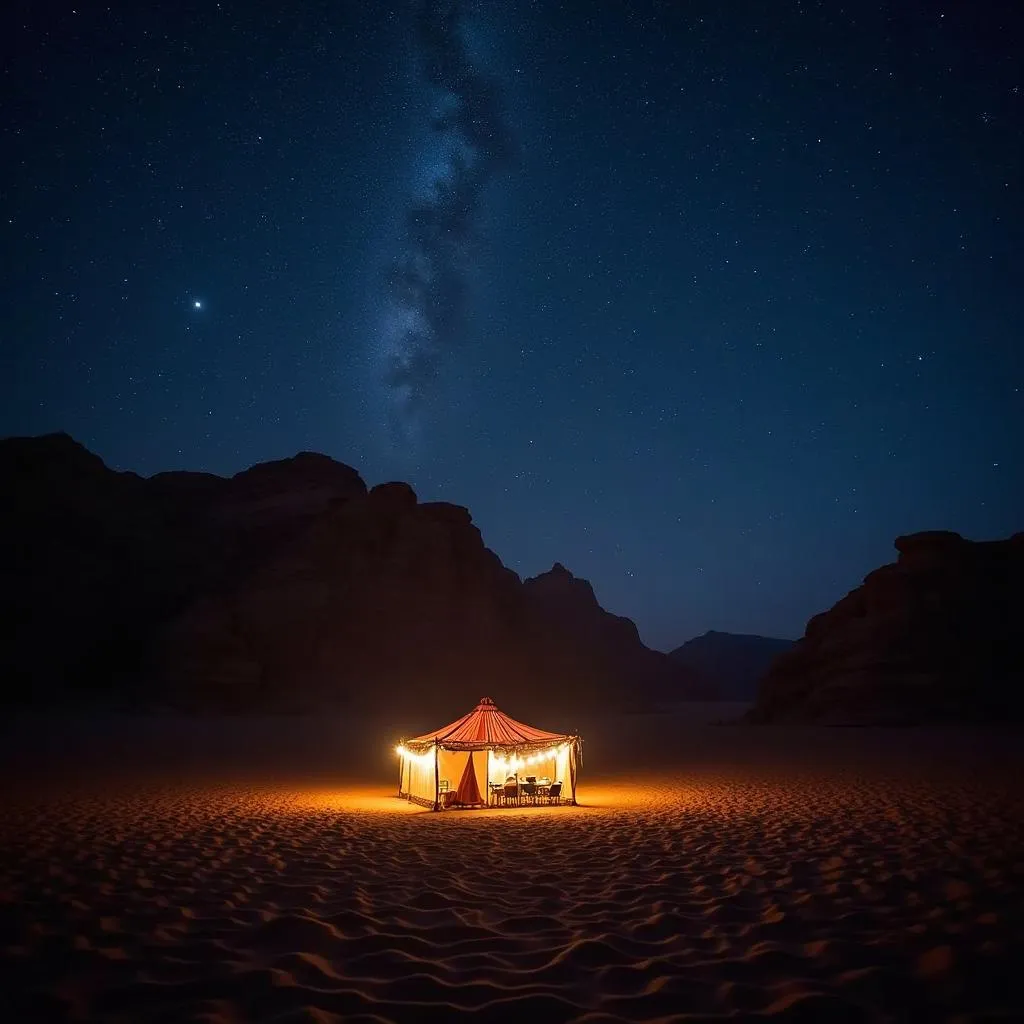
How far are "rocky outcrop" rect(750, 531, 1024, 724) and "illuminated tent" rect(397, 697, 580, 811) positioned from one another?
25408 mm

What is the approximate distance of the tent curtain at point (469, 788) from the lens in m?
15.8

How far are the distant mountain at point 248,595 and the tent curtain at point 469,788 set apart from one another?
35.2 meters

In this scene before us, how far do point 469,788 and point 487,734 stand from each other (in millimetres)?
1221

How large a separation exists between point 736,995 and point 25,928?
5259mm

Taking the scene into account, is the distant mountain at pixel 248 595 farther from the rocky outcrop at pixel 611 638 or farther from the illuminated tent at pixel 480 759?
the illuminated tent at pixel 480 759

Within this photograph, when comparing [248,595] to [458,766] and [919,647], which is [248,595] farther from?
[919,647]

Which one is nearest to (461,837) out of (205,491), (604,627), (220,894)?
(220,894)

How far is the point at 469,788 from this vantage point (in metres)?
15.9

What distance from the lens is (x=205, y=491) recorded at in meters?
68.8

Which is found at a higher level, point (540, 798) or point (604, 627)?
point (604, 627)

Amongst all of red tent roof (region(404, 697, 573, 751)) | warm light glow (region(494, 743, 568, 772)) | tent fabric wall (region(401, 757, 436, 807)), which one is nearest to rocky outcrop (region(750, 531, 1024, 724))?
warm light glow (region(494, 743, 568, 772))

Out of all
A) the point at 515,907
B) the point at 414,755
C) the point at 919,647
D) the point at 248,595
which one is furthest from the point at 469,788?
the point at 248,595

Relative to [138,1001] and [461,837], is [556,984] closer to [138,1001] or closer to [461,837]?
[138,1001]

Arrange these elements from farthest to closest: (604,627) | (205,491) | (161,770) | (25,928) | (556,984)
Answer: (604,627), (205,491), (161,770), (25,928), (556,984)
